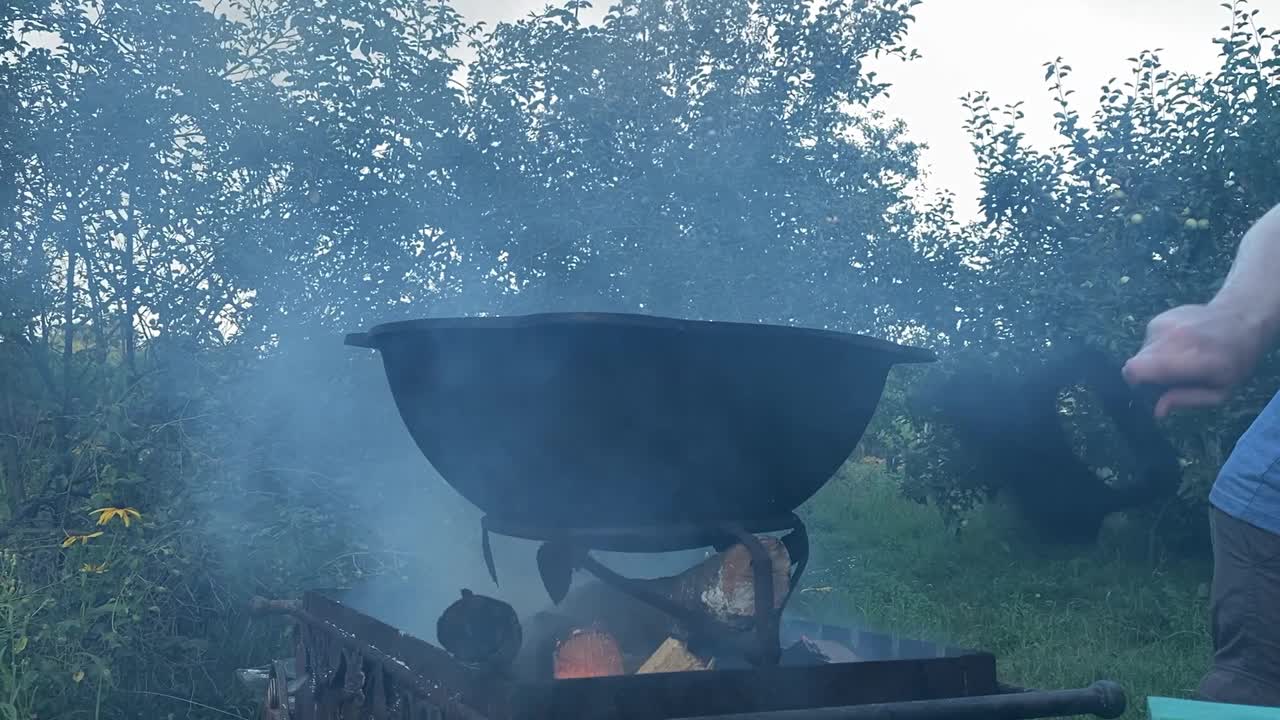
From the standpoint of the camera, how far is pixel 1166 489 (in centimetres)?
593

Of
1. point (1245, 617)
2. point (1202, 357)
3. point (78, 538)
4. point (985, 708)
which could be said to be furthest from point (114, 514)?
point (1202, 357)

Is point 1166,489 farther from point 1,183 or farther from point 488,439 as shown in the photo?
point 1,183

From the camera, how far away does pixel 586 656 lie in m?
2.17

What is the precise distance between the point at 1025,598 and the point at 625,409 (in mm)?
4736

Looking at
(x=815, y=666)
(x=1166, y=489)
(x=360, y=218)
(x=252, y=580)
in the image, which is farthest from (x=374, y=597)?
(x=1166, y=489)

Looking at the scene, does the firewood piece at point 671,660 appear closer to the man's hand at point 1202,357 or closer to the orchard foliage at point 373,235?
the man's hand at point 1202,357

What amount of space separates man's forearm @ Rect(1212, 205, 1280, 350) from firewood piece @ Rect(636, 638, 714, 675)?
1435mm

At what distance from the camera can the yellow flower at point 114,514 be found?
12.7 feet

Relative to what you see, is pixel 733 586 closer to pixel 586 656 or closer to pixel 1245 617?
pixel 586 656

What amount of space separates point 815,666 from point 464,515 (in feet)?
11.3

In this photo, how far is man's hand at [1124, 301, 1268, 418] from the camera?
871mm

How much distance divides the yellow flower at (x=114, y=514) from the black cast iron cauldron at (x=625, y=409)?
90.1 inches

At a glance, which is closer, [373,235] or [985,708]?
[985,708]

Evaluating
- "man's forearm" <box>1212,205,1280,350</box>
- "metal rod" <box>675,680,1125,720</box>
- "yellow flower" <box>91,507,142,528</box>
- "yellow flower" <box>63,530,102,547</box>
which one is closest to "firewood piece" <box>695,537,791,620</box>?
"metal rod" <box>675,680,1125,720</box>
